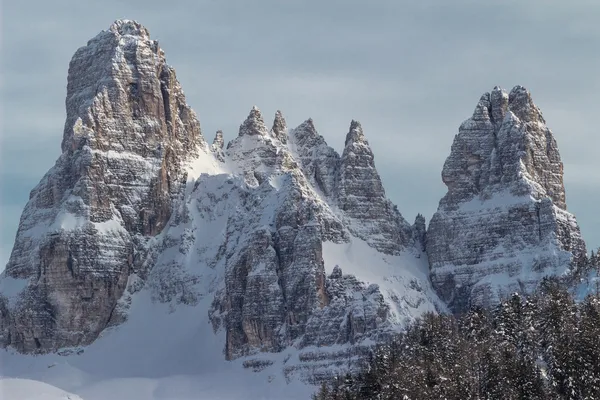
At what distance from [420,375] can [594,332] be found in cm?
1948

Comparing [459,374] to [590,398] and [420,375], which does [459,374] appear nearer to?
[420,375]

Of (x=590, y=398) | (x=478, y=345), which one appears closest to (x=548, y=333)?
(x=478, y=345)

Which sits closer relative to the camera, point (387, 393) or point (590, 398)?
point (590, 398)

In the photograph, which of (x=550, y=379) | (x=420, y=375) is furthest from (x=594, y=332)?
(x=420, y=375)

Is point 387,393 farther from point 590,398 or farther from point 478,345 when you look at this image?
point 590,398

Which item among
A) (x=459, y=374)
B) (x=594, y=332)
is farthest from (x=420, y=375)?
(x=594, y=332)

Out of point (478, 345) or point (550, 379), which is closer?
point (550, 379)

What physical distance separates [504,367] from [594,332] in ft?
33.7

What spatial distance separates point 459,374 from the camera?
188 m

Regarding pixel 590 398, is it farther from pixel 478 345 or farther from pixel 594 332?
pixel 478 345

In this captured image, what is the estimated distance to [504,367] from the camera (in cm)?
18500

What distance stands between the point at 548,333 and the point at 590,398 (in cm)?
2090

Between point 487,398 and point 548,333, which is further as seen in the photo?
point 548,333

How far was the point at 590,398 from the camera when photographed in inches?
6909
